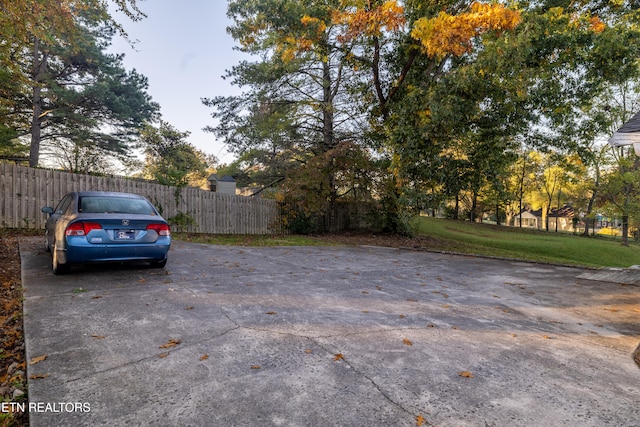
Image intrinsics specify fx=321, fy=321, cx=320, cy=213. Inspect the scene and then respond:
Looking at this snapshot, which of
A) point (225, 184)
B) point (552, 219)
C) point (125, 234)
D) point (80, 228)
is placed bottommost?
point (552, 219)

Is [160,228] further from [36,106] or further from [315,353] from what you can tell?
[36,106]

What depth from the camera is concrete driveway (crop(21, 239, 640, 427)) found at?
220cm

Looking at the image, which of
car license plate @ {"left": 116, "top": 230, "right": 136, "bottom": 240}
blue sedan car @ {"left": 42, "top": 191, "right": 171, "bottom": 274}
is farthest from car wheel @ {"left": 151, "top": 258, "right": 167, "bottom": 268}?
car license plate @ {"left": 116, "top": 230, "right": 136, "bottom": 240}

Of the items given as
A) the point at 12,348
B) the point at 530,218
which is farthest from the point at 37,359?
the point at 530,218

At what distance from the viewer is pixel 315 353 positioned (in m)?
3.05

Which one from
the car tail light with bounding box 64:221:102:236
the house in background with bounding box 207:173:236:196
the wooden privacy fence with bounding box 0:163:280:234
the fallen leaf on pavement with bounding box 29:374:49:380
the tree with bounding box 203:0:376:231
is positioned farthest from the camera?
the house in background with bounding box 207:173:236:196

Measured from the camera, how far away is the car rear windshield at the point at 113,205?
5609 millimetres

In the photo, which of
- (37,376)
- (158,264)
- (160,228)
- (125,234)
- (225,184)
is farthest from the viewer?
(225,184)

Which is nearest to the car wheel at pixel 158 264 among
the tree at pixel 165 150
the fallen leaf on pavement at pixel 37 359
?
the fallen leaf on pavement at pixel 37 359

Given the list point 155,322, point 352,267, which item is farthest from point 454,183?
point 155,322

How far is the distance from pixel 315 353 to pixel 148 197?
A: 37.0 ft

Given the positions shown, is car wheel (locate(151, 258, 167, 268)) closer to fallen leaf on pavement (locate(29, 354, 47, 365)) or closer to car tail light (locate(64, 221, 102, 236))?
car tail light (locate(64, 221, 102, 236))

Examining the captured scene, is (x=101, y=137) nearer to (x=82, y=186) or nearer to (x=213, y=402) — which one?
(x=82, y=186)

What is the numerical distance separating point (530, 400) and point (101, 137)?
83.9ft
